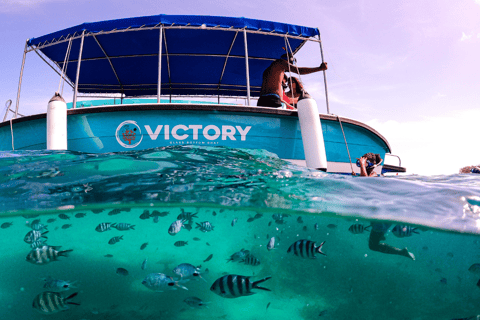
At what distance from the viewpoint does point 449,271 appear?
862cm

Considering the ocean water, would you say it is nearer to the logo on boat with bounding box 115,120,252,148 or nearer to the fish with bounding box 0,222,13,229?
the fish with bounding box 0,222,13,229

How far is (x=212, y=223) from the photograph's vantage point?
6449mm

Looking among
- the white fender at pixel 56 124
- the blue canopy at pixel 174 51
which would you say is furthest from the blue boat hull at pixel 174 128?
the blue canopy at pixel 174 51

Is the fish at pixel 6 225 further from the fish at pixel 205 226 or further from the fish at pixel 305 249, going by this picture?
the fish at pixel 305 249

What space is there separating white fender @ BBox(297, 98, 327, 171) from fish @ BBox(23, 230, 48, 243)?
5.68 meters

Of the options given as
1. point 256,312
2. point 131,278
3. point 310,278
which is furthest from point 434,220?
point 131,278

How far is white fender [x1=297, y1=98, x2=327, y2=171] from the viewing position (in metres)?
6.22

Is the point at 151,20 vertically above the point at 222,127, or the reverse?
the point at 151,20

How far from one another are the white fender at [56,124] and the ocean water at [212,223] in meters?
0.94

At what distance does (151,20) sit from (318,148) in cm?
502

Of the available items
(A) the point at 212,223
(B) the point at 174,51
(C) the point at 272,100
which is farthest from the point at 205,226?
(B) the point at 174,51

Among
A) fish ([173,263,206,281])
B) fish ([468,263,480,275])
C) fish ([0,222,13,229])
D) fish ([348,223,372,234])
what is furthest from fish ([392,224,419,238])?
fish ([0,222,13,229])

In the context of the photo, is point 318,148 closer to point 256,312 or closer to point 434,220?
point 434,220

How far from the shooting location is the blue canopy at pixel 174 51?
731 centimetres
